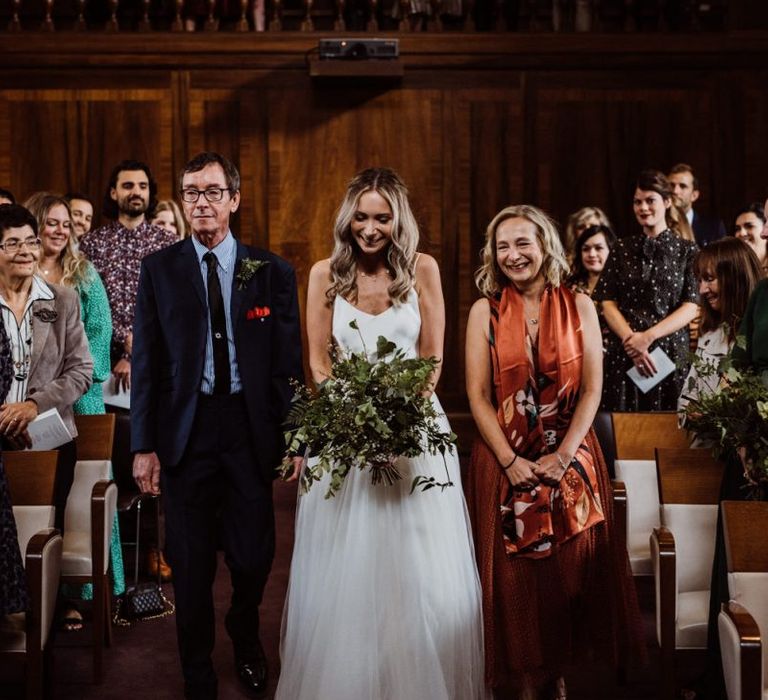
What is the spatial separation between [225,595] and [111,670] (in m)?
0.93

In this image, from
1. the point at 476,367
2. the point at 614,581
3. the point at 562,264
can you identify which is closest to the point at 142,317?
the point at 476,367

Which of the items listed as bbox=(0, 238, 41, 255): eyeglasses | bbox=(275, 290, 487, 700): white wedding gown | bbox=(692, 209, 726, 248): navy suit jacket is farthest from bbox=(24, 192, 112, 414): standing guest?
bbox=(692, 209, 726, 248): navy suit jacket

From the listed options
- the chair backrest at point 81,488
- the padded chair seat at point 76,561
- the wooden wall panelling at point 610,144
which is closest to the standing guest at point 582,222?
the wooden wall panelling at point 610,144

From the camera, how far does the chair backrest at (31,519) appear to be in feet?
12.3

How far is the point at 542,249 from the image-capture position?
3613 mm

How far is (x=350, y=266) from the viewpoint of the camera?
12.0 ft

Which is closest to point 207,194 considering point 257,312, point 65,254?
point 257,312

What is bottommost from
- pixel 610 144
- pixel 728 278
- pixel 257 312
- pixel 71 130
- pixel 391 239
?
pixel 257 312

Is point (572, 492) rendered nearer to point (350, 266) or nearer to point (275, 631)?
point (350, 266)

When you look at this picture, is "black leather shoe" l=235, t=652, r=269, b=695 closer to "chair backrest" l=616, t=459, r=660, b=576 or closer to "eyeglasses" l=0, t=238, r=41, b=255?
"chair backrest" l=616, t=459, r=660, b=576

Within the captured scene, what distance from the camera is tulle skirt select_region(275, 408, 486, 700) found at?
340 cm

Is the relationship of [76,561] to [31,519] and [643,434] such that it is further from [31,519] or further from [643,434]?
[643,434]

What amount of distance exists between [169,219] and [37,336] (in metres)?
2.68

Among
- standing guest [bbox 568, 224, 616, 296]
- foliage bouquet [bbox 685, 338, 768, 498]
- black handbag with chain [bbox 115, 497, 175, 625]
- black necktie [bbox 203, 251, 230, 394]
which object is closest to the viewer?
foliage bouquet [bbox 685, 338, 768, 498]
